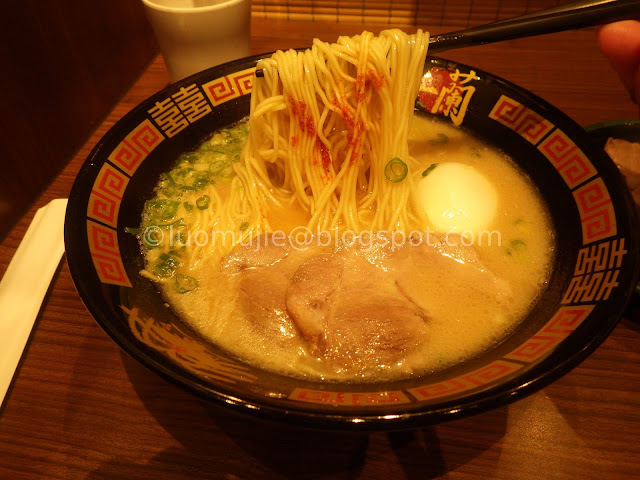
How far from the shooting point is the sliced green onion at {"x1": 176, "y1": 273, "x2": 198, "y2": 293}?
1.59m

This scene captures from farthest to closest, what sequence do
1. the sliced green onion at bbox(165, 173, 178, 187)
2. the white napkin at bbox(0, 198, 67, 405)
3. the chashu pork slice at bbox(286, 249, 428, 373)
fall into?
the sliced green onion at bbox(165, 173, 178, 187) → the white napkin at bbox(0, 198, 67, 405) → the chashu pork slice at bbox(286, 249, 428, 373)

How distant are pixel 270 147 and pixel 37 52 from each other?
147 cm

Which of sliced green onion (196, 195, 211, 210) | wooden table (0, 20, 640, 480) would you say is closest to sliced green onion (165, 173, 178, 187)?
sliced green onion (196, 195, 211, 210)

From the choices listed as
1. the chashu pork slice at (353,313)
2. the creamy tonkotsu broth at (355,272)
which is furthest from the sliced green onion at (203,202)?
the chashu pork slice at (353,313)

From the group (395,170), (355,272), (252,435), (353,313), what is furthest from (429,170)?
(252,435)

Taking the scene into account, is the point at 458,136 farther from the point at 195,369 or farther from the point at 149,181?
the point at 195,369

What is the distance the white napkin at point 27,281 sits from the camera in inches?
58.5

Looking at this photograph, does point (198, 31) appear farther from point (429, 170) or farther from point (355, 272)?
point (355, 272)

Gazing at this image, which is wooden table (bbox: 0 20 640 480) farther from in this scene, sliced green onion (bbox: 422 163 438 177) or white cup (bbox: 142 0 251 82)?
white cup (bbox: 142 0 251 82)

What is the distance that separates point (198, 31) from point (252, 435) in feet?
6.56

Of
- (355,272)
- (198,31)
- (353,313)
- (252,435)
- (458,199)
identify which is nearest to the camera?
(252,435)

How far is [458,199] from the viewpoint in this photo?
1860mm

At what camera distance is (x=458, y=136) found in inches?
85.7

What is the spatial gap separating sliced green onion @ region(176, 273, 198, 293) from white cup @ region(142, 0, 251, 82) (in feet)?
4.56
